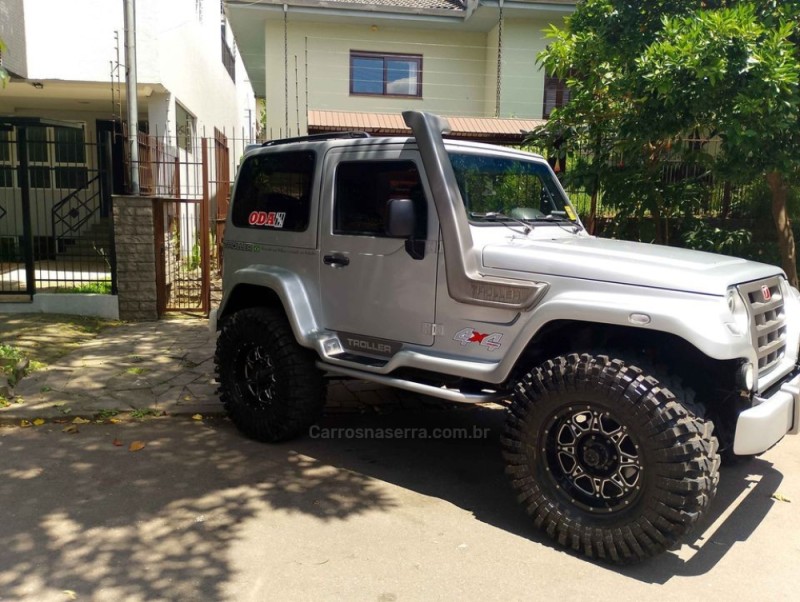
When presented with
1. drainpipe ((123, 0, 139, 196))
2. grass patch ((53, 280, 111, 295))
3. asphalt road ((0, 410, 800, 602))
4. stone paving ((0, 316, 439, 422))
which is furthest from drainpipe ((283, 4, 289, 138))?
asphalt road ((0, 410, 800, 602))

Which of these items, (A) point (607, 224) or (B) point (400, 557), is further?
(A) point (607, 224)

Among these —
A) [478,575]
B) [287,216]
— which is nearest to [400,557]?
[478,575]

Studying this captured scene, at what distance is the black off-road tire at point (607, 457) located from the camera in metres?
3.17

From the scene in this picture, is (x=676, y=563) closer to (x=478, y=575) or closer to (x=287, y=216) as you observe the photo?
(x=478, y=575)

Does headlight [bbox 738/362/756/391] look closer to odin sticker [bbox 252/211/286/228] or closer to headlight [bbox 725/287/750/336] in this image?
headlight [bbox 725/287/750/336]

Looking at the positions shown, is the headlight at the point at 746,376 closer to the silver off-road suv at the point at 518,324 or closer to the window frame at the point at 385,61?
the silver off-road suv at the point at 518,324

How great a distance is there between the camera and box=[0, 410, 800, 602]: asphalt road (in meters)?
3.19

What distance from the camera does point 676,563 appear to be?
342 cm

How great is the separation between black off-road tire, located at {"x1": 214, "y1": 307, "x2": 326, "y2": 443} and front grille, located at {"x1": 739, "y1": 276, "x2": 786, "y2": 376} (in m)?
2.82

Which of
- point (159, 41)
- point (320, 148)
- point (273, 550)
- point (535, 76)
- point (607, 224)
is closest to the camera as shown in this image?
point (273, 550)

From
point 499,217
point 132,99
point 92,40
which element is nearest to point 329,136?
point 499,217

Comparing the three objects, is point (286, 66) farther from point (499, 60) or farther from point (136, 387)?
point (136, 387)

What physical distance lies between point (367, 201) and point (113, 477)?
2.47 metres

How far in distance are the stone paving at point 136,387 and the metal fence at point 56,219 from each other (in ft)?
7.63
